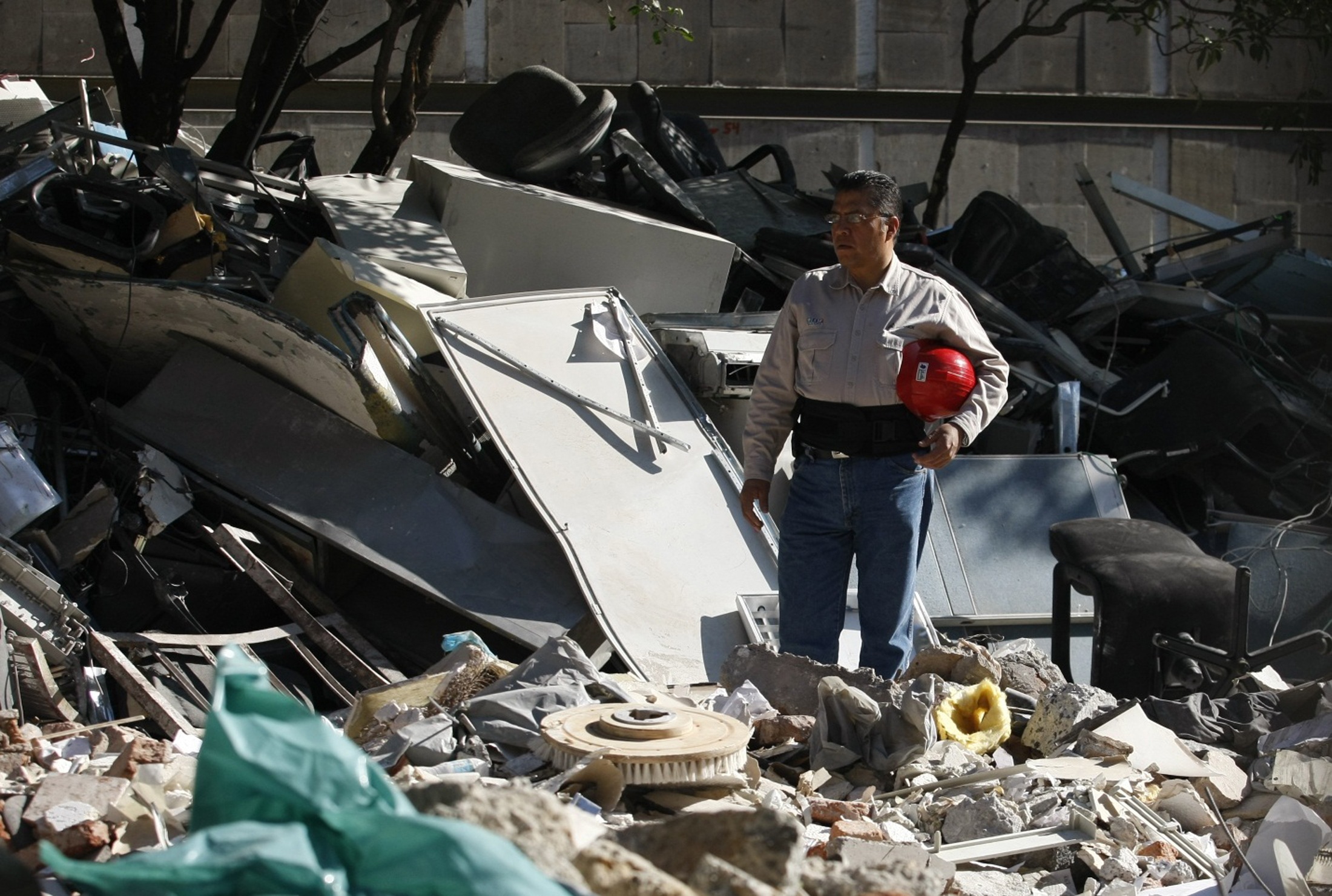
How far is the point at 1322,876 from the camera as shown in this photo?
9.00ft

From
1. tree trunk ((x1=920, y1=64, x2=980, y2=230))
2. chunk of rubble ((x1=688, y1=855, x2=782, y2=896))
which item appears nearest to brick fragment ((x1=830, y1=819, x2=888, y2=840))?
chunk of rubble ((x1=688, y1=855, x2=782, y2=896))

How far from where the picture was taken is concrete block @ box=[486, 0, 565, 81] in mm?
12383

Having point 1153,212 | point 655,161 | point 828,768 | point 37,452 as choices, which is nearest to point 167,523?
point 37,452

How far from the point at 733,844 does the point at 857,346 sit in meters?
2.19

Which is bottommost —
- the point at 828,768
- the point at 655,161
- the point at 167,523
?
the point at 828,768

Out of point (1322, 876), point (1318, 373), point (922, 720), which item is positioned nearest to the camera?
point (1322, 876)

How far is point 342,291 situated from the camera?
18.3 ft

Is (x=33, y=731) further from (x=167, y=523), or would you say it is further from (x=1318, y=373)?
(x=1318, y=373)

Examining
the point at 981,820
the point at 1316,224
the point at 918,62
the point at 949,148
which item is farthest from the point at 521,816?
the point at 1316,224

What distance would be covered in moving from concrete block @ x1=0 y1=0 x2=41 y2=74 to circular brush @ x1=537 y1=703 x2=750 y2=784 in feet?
35.2

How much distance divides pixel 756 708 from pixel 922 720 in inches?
21.5

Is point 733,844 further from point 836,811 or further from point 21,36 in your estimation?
point 21,36

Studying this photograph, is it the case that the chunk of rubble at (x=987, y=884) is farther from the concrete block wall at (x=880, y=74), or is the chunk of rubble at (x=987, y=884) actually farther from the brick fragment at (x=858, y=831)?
the concrete block wall at (x=880, y=74)

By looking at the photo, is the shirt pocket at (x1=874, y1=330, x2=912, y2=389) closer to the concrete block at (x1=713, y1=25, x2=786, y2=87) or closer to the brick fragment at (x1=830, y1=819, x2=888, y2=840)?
the brick fragment at (x1=830, y1=819, x2=888, y2=840)
